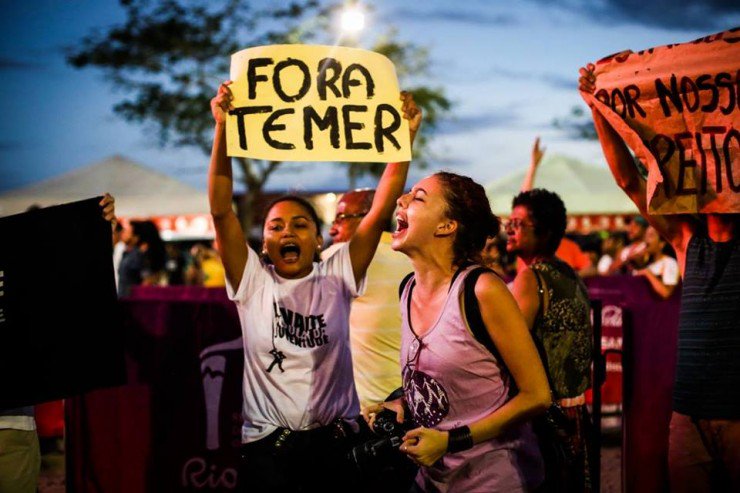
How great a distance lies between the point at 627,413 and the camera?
5773 millimetres

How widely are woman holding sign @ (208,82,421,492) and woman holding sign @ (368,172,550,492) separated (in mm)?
622

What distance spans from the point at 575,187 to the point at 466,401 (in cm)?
2260

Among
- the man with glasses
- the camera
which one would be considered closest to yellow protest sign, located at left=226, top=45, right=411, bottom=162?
the man with glasses

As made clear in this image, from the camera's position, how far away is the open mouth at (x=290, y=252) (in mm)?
3951

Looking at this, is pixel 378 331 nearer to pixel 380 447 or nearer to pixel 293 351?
pixel 293 351

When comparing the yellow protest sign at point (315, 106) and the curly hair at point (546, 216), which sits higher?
the yellow protest sign at point (315, 106)

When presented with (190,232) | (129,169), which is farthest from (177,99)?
(190,232)

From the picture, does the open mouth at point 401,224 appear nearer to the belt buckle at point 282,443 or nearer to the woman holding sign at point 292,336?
the woman holding sign at point 292,336

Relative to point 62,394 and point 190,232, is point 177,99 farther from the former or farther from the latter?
point 62,394

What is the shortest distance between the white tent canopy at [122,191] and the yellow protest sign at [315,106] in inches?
866

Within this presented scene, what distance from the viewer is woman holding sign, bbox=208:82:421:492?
3.69 m

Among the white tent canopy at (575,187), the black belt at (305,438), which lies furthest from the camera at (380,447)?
the white tent canopy at (575,187)

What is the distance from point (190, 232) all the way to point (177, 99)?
27.4 ft

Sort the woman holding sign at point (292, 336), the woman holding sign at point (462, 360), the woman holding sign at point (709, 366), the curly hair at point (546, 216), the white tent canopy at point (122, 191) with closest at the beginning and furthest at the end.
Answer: the woman holding sign at point (462, 360), the woman holding sign at point (709, 366), the woman holding sign at point (292, 336), the curly hair at point (546, 216), the white tent canopy at point (122, 191)
